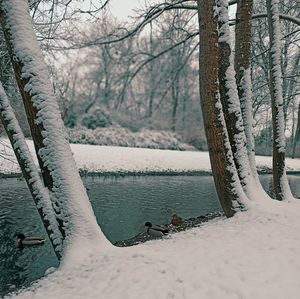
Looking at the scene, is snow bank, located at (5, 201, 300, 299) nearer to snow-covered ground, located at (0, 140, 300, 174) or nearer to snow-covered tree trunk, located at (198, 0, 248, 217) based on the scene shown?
snow-covered tree trunk, located at (198, 0, 248, 217)

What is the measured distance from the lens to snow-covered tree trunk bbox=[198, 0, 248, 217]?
695 centimetres

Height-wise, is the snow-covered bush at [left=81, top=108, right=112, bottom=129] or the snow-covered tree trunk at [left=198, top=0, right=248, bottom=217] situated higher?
the snow-covered bush at [left=81, top=108, right=112, bottom=129]

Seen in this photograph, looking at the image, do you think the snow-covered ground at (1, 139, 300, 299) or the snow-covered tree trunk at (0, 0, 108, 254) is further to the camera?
the snow-covered tree trunk at (0, 0, 108, 254)

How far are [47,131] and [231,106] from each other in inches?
159

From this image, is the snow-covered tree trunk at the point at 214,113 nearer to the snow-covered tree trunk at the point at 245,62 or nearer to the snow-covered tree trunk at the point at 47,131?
the snow-covered tree trunk at the point at 245,62

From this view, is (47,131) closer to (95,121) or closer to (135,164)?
(135,164)

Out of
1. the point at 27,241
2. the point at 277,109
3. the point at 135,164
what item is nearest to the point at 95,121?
the point at 135,164

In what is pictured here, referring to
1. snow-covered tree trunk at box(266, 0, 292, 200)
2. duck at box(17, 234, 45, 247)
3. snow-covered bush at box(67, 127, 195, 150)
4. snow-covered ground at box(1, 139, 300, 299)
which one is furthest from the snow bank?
snow-covered bush at box(67, 127, 195, 150)

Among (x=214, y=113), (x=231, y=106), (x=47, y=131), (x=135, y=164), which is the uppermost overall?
(x=231, y=106)

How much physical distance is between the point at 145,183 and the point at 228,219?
1174 centimetres

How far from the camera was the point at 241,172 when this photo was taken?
25.0 feet

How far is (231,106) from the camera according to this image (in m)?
7.54

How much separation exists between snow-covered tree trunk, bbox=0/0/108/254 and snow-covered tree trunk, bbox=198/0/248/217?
116 inches

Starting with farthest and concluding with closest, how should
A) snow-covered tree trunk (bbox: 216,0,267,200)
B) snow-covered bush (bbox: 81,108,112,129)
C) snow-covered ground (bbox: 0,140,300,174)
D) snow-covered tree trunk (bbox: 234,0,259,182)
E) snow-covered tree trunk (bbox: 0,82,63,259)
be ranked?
snow-covered bush (bbox: 81,108,112,129), snow-covered ground (bbox: 0,140,300,174), snow-covered tree trunk (bbox: 234,0,259,182), snow-covered tree trunk (bbox: 216,0,267,200), snow-covered tree trunk (bbox: 0,82,63,259)
